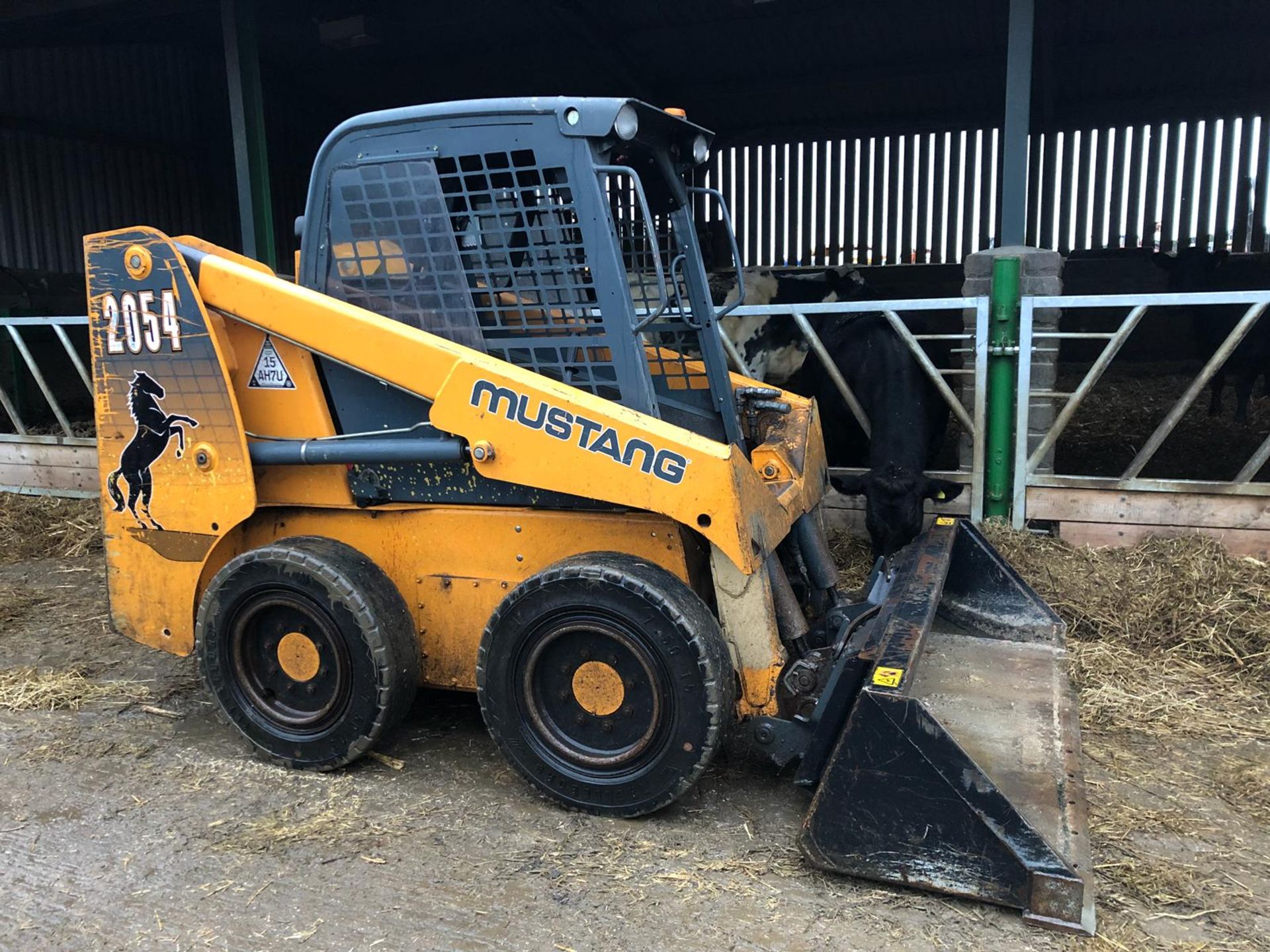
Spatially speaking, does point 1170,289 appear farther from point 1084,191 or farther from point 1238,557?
point 1238,557

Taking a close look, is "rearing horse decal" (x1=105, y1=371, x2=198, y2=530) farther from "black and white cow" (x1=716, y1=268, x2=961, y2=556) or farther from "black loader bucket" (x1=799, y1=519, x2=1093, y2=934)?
"black and white cow" (x1=716, y1=268, x2=961, y2=556)

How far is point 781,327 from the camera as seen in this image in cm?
859

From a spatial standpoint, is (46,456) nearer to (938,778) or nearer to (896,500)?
(896,500)

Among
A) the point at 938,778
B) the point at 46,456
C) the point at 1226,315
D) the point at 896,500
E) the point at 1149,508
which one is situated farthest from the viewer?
the point at 1226,315

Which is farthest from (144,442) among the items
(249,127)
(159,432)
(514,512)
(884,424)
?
(249,127)

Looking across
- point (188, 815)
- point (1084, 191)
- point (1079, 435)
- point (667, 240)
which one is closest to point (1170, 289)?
point (1079, 435)

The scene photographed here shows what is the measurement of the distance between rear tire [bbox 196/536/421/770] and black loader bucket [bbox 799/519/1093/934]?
54.8 inches

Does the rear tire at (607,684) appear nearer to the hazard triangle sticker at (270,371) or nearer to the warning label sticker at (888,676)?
the warning label sticker at (888,676)

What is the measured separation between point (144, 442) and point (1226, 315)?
9918 millimetres

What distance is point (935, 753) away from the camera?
2426mm

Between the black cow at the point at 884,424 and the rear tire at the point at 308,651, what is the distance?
8.57ft

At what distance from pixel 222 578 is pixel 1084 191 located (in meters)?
15.3

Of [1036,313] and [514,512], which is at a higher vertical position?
[1036,313]

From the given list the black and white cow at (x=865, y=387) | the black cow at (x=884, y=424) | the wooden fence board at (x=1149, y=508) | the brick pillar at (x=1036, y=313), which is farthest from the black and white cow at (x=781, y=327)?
the wooden fence board at (x=1149, y=508)
